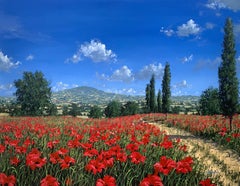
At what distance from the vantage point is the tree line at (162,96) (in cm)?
2098

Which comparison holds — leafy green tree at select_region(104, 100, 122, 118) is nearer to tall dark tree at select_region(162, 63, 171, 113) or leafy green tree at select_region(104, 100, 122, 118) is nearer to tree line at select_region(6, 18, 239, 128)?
tree line at select_region(6, 18, 239, 128)

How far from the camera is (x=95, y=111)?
95875 millimetres

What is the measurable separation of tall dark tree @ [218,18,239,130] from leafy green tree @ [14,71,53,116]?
188 ft

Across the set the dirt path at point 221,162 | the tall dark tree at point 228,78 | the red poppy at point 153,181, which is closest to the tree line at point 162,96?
the tall dark tree at point 228,78

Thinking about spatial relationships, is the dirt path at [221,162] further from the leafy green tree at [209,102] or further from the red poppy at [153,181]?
the leafy green tree at [209,102]

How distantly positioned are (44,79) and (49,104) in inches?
286

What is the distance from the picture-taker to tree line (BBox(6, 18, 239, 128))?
21.0 meters

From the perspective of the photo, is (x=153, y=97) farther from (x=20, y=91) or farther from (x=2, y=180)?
(x=2, y=180)

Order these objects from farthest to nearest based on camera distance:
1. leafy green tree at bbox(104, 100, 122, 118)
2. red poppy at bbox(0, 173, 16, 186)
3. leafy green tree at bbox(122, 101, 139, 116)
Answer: leafy green tree at bbox(104, 100, 122, 118), leafy green tree at bbox(122, 101, 139, 116), red poppy at bbox(0, 173, 16, 186)

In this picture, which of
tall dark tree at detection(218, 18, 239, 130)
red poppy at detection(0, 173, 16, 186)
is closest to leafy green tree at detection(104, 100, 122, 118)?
tall dark tree at detection(218, 18, 239, 130)

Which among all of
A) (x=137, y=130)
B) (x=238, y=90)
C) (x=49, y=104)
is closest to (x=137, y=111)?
(x=49, y=104)

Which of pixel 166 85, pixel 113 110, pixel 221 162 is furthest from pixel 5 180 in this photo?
pixel 113 110

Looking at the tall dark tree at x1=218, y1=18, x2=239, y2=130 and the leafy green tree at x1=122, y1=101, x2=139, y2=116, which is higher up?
the tall dark tree at x1=218, y1=18, x2=239, y2=130

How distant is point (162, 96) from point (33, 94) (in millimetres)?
41820
